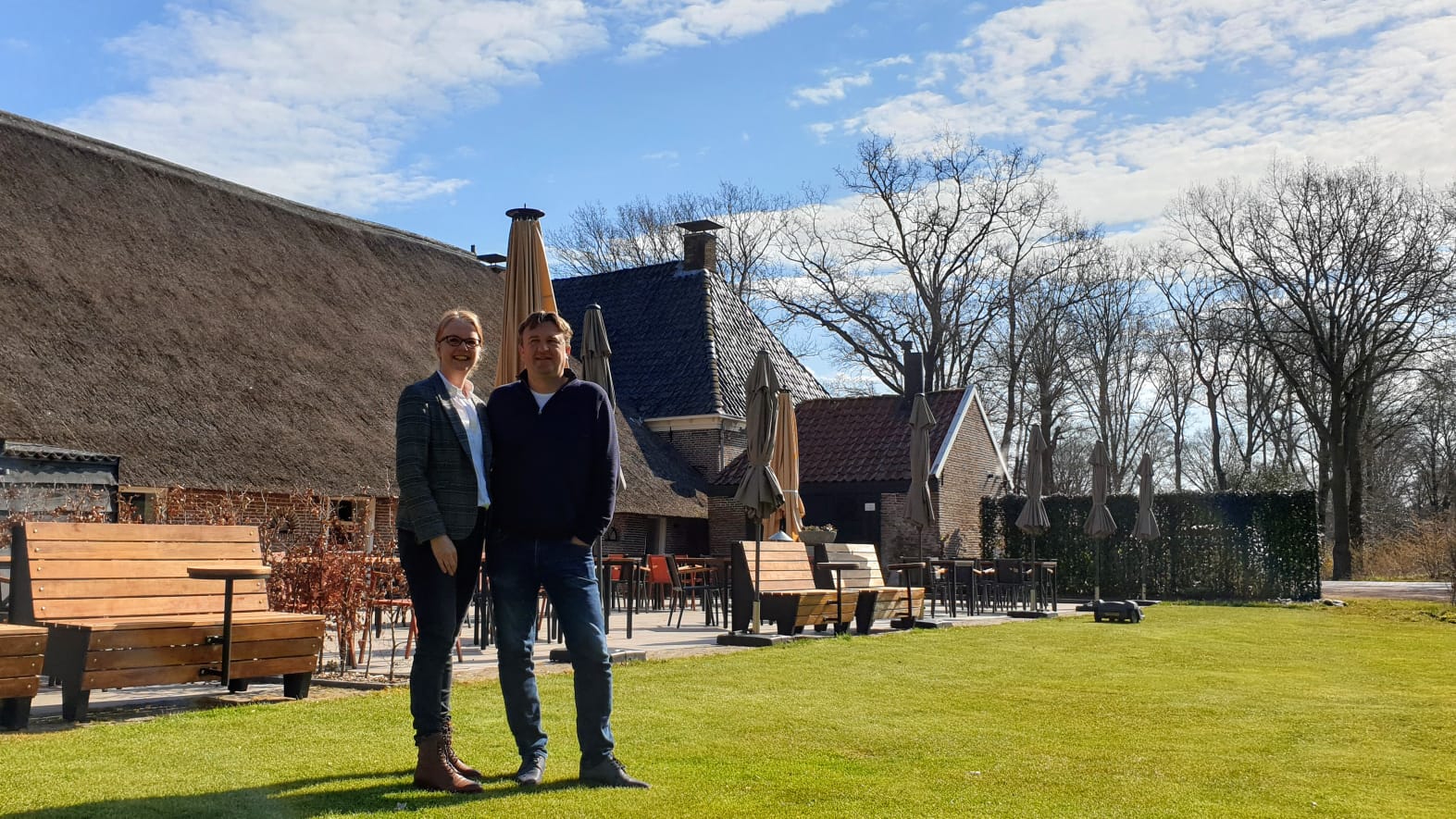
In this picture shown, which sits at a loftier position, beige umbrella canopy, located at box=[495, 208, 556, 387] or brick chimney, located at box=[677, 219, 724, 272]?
brick chimney, located at box=[677, 219, 724, 272]

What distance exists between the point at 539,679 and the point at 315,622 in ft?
5.97

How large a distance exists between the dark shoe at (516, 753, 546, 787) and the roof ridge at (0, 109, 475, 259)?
17586 millimetres

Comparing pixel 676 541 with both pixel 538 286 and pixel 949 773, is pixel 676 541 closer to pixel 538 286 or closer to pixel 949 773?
pixel 538 286

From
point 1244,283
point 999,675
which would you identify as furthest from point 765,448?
point 1244,283

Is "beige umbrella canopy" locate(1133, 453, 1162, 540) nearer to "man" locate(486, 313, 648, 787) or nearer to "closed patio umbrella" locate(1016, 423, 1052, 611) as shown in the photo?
"closed patio umbrella" locate(1016, 423, 1052, 611)

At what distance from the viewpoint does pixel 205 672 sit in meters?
6.30

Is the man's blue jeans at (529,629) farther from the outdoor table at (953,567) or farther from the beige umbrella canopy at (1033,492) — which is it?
the beige umbrella canopy at (1033,492)

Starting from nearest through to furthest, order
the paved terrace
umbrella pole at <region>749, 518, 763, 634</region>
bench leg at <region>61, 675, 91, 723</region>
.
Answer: bench leg at <region>61, 675, 91, 723</region>, the paved terrace, umbrella pole at <region>749, 518, 763, 634</region>

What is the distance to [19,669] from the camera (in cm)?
548

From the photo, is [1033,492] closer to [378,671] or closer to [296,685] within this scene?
[378,671]

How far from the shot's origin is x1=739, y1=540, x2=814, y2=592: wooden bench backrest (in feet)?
40.4

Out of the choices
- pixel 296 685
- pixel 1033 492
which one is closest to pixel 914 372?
pixel 1033 492

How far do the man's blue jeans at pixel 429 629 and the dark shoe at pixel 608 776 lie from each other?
0.57 meters

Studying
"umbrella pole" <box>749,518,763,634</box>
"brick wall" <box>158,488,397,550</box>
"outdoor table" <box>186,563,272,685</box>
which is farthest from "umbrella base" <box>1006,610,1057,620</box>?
"outdoor table" <box>186,563,272,685</box>
